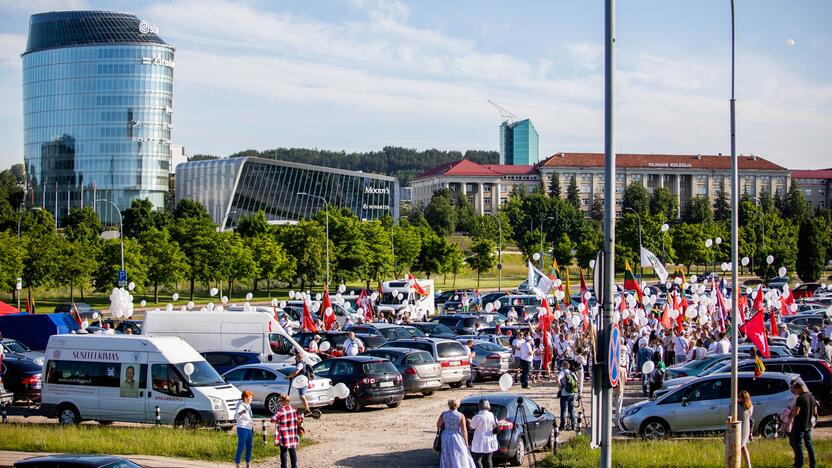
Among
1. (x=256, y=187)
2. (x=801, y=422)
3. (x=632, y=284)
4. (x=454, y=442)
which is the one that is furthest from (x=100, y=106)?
(x=801, y=422)

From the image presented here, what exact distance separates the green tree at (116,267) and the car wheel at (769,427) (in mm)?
51016

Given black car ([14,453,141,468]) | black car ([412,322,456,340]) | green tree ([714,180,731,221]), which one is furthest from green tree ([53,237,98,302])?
green tree ([714,180,731,221])

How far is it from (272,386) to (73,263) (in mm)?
44755

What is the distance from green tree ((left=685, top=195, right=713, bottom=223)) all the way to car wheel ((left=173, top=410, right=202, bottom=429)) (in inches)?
5402

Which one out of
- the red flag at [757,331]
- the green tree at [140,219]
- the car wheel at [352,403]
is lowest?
the car wheel at [352,403]

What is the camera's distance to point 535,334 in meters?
31.6

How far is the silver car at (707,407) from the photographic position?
1839 centimetres

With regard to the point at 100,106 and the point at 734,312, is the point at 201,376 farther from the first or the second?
the point at 100,106

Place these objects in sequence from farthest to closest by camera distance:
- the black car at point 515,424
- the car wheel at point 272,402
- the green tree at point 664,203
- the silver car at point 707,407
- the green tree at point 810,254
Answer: the green tree at point 664,203 < the green tree at point 810,254 < the car wheel at point 272,402 < the silver car at point 707,407 < the black car at point 515,424

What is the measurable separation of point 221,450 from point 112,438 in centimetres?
231

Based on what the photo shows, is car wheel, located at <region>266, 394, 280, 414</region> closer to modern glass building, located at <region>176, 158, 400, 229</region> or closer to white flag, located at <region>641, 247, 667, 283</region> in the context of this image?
white flag, located at <region>641, 247, 667, 283</region>

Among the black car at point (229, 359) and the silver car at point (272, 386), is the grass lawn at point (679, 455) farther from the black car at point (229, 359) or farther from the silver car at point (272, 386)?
the black car at point (229, 359)

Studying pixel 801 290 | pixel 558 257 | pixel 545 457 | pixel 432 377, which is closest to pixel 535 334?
pixel 432 377

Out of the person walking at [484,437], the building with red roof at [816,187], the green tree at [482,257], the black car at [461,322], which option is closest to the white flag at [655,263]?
the black car at [461,322]
